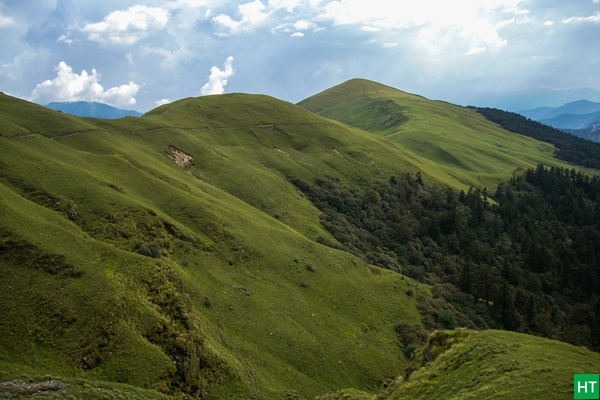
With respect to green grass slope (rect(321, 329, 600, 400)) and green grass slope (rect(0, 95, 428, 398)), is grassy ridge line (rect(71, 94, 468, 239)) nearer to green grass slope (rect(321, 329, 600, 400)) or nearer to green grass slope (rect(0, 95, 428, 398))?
green grass slope (rect(0, 95, 428, 398))

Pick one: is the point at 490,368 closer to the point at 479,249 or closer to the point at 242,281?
the point at 242,281

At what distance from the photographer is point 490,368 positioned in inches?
1122

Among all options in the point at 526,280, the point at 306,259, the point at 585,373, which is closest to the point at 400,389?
the point at 585,373

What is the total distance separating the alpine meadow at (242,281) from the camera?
30.3m

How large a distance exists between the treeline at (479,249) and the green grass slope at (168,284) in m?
16.1

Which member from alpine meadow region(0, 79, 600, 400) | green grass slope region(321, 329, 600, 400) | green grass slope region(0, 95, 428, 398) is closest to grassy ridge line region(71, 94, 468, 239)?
alpine meadow region(0, 79, 600, 400)

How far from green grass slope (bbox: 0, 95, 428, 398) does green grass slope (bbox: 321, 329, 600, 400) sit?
39.1ft

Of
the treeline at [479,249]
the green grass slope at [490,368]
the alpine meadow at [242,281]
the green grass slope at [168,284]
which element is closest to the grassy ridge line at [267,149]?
the alpine meadow at [242,281]

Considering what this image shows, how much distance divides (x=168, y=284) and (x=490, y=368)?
29371 mm

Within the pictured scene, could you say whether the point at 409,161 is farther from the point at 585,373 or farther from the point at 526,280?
the point at 585,373

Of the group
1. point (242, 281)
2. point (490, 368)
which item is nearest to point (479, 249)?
point (242, 281)

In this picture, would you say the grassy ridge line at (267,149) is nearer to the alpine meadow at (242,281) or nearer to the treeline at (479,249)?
the alpine meadow at (242,281)

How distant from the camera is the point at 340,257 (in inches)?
2847

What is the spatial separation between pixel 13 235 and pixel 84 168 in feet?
89.3
